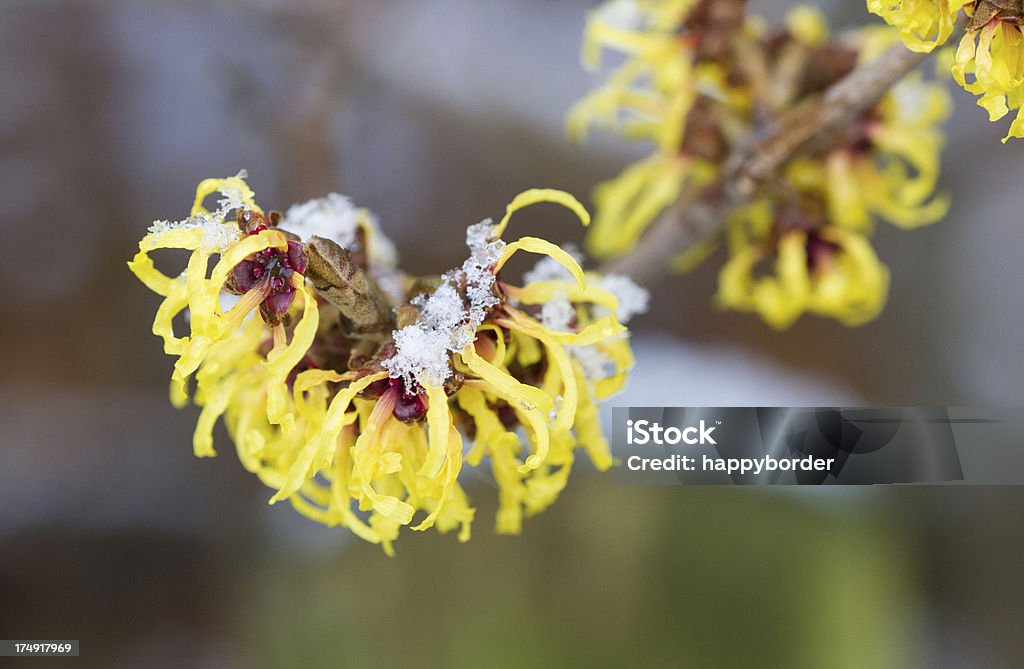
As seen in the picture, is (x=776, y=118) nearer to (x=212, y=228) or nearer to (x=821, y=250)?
(x=821, y=250)

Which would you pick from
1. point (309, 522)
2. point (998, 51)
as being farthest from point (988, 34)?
point (309, 522)

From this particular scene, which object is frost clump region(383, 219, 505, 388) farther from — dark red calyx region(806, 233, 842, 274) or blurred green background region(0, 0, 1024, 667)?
blurred green background region(0, 0, 1024, 667)

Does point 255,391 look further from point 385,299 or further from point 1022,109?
point 1022,109

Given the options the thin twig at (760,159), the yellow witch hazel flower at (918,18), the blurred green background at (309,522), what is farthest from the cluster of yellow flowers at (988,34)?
the blurred green background at (309,522)

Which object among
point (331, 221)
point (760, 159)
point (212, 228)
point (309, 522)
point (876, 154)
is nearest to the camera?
point (212, 228)

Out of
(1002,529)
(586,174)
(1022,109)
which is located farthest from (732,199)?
(1002,529)

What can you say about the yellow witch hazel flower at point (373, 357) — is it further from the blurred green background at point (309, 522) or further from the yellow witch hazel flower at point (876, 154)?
the blurred green background at point (309, 522)
